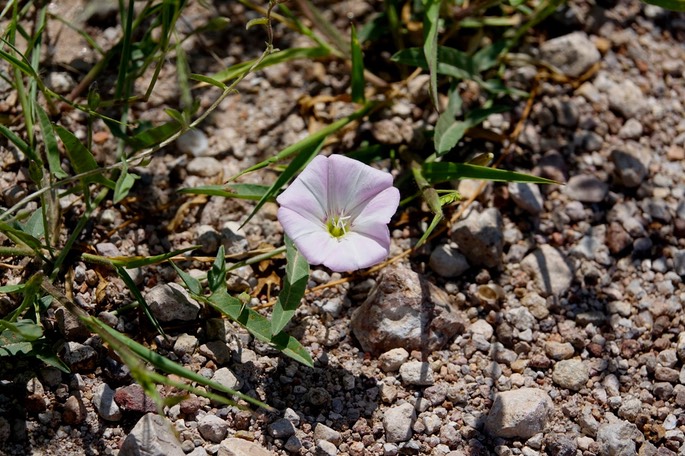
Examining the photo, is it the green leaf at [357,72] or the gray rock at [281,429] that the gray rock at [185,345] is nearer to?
the gray rock at [281,429]

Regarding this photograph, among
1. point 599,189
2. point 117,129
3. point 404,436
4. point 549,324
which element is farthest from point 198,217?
point 599,189

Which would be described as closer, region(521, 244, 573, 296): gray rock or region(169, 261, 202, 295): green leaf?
region(169, 261, 202, 295): green leaf

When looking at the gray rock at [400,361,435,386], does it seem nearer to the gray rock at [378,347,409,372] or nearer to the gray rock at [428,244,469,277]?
the gray rock at [378,347,409,372]

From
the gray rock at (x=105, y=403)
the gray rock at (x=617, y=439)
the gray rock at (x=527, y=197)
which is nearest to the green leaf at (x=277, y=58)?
the gray rock at (x=527, y=197)

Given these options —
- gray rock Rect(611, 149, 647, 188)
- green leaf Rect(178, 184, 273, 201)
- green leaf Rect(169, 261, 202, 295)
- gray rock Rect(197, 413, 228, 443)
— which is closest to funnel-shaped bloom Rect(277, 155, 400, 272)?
green leaf Rect(178, 184, 273, 201)

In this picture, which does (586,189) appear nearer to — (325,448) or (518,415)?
(518,415)

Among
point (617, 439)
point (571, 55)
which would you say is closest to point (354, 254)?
point (617, 439)

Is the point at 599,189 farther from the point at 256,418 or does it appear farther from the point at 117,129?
the point at 117,129
